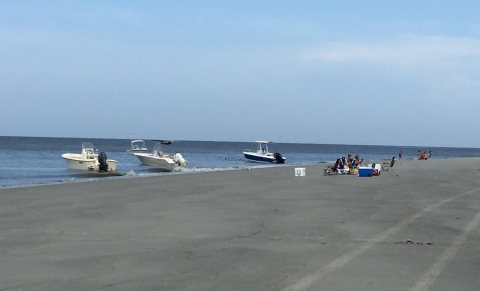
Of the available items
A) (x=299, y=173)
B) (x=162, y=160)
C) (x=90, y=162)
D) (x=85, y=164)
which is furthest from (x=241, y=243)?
(x=162, y=160)

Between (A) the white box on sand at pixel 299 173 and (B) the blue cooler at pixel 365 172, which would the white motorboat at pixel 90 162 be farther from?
(B) the blue cooler at pixel 365 172

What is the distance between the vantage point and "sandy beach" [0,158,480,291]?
748 centimetres

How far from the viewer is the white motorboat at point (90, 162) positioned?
41.0m

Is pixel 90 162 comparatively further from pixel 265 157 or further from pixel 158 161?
pixel 265 157

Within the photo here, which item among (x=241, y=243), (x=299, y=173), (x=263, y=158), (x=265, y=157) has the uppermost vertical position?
(x=265, y=157)

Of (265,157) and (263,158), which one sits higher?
(265,157)

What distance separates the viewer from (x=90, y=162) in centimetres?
4256

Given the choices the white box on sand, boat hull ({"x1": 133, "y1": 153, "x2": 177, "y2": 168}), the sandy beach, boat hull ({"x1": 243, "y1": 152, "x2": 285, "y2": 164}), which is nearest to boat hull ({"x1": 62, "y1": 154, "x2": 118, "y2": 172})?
boat hull ({"x1": 133, "y1": 153, "x2": 177, "y2": 168})

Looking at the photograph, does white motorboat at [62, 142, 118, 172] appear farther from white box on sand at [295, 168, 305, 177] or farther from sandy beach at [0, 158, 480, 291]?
sandy beach at [0, 158, 480, 291]

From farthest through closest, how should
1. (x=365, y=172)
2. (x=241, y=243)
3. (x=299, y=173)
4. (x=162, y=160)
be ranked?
(x=162, y=160)
(x=299, y=173)
(x=365, y=172)
(x=241, y=243)

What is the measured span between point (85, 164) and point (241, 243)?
34530 mm

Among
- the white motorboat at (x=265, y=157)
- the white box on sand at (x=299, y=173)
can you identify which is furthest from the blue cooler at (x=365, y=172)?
the white motorboat at (x=265, y=157)

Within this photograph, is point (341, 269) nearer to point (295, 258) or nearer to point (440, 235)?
point (295, 258)

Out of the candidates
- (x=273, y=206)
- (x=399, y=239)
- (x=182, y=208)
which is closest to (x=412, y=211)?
(x=273, y=206)
